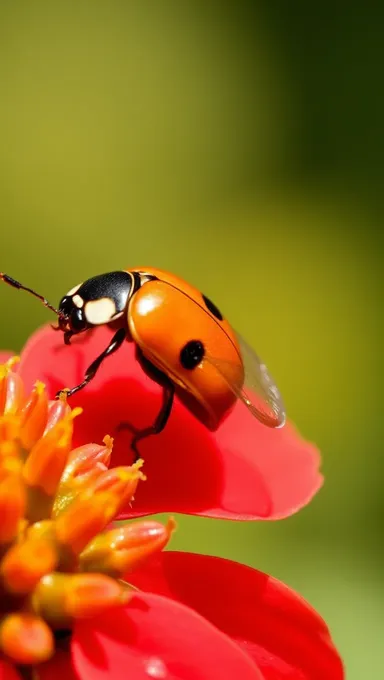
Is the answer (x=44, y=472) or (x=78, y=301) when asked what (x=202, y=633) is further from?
(x=78, y=301)

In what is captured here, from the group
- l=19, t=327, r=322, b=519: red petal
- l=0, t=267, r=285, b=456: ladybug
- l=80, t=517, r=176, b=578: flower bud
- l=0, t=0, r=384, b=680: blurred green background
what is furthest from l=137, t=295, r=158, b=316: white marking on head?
l=0, t=0, r=384, b=680: blurred green background

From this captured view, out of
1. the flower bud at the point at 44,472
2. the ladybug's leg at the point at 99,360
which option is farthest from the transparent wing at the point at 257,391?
the flower bud at the point at 44,472

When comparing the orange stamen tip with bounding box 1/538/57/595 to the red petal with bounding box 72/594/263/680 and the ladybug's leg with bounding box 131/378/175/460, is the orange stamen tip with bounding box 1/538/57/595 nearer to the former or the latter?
the red petal with bounding box 72/594/263/680

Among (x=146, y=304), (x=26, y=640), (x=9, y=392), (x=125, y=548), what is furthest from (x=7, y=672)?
(x=146, y=304)

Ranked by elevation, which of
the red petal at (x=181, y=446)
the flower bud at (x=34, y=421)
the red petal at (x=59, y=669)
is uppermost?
the flower bud at (x=34, y=421)

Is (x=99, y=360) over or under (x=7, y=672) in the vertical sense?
over

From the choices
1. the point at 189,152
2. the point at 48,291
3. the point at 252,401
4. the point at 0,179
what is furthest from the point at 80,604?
the point at 189,152

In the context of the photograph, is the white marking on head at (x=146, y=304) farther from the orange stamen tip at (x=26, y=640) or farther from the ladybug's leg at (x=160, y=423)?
the orange stamen tip at (x=26, y=640)
